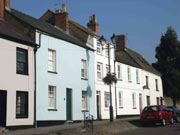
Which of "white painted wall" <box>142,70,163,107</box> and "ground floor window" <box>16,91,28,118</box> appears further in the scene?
"white painted wall" <box>142,70,163,107</box>

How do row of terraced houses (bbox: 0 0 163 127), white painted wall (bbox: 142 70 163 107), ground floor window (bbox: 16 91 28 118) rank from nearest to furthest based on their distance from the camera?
row of terraced houses (bbox: 0 0 163 127)
ground floor window (bbox: 16 91 28 118)
white painted wall (bbox: 142 70 163 107)

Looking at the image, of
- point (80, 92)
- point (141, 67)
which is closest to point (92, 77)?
point (80, 92)

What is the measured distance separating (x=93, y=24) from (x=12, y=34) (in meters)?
17.4

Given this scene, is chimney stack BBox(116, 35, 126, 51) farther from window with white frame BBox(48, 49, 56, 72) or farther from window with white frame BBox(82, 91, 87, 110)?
window with white frame BBox(48, 49, 56, 72)

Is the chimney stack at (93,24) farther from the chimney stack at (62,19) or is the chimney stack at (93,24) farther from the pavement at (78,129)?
the pavement at (78,129)

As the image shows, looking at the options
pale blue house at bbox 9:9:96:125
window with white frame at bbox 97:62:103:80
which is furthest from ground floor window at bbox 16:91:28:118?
window with white frame at bbox 97:62:103:80

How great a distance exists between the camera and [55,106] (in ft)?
91.0

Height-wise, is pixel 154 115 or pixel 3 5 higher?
pixel 3 5

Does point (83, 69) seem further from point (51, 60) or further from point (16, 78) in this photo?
point (16, 78)

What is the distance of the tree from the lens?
58.5 meters

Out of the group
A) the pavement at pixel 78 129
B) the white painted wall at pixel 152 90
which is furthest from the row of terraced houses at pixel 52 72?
the white painted wall at pixel 152 90

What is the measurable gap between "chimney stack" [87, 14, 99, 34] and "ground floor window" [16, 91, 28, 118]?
17652 millimetres

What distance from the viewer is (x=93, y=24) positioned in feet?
134

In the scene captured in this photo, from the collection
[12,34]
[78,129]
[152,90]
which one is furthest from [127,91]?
[12,34]
